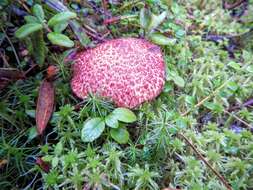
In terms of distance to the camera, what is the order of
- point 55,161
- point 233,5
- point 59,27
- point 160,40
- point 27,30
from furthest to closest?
point 233,5, point 160,40, point 59,27, point 27,30, point 55,161

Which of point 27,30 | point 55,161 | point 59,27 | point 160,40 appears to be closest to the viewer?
point 55,161

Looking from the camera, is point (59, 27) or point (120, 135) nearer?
point (120, 135)

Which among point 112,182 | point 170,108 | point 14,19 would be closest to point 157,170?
point 112,182

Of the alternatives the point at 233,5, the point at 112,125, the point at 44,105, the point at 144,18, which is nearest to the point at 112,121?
the point at 112,125

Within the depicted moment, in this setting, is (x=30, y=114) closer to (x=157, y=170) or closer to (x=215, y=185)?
(x=157, y=170)

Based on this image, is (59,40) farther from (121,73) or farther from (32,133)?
(32,133)

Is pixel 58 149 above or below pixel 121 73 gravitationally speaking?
below

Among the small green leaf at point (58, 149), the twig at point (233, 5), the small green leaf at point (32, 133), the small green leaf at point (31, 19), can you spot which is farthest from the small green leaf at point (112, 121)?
the twig at point (233, 5)
